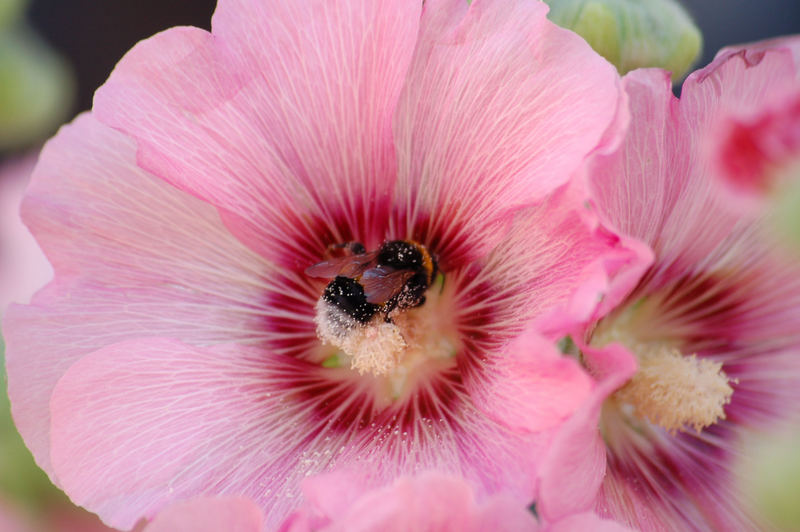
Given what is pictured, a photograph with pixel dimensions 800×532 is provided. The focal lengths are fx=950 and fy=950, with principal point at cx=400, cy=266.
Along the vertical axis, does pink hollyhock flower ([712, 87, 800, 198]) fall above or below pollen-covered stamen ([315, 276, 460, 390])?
above

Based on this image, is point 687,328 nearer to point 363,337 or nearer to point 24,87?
point 363,337

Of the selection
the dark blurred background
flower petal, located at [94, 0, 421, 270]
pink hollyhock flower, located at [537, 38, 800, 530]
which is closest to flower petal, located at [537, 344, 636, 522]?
pink hollyhock flower, located at [537, 38, 800, 530]

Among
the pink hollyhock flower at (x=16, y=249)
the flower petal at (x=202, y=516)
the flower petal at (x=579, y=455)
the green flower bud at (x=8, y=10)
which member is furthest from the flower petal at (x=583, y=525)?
the pink hollyhock flower at (x=16, y=249)

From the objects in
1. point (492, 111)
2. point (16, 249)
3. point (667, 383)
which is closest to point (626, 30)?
point (492, 111)

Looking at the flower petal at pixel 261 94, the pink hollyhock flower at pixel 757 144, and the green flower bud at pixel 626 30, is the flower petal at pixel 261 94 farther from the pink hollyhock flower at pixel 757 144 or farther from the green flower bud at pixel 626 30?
the pink hollyhock flower at pixel 757 144

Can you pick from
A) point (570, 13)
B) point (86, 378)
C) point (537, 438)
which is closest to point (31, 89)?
point (86, 378)

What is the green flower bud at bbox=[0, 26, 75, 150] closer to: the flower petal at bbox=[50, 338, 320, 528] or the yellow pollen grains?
the flower petal at bbox=[50, 338, 320, 528]

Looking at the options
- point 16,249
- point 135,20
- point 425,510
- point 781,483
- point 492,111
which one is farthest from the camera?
point 135,20
